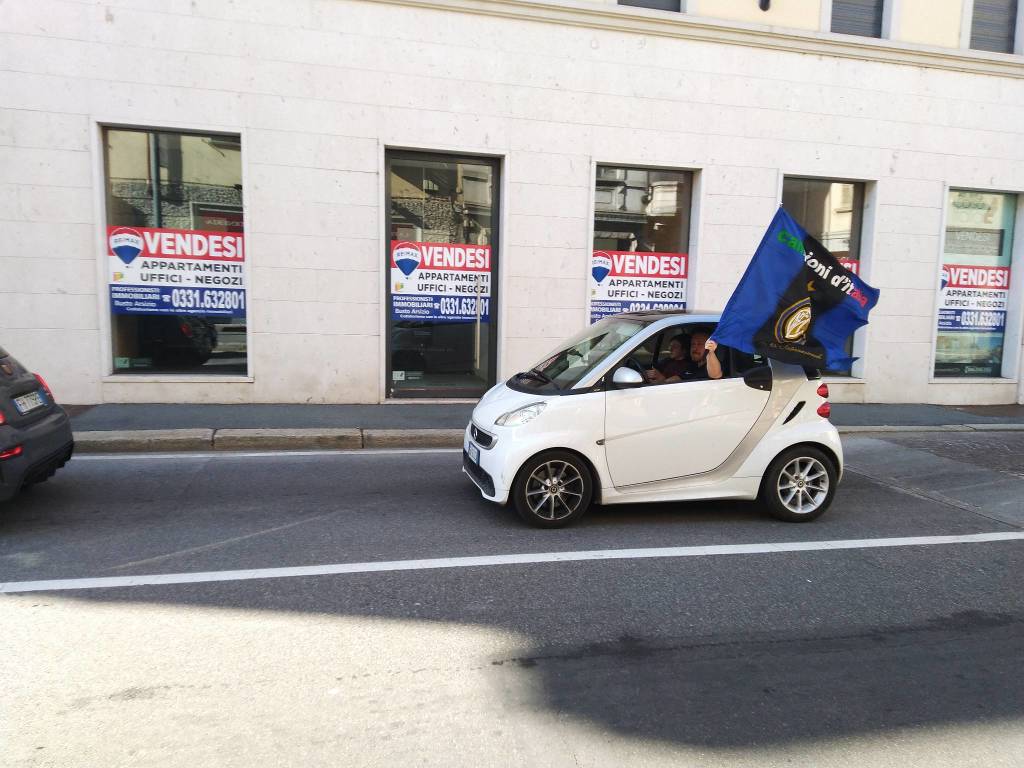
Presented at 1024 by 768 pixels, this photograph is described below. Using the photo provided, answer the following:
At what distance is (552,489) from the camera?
222 inches

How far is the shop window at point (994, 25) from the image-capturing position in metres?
12.9

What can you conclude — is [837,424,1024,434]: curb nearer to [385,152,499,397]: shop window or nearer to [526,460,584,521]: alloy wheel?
[385,152,499,397]: shop window

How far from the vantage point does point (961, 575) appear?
5.01m

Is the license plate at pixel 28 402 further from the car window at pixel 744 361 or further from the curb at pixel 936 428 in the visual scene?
the curb at pixel 936 428

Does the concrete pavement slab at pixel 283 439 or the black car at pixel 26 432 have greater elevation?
the black car at pixel 26 432

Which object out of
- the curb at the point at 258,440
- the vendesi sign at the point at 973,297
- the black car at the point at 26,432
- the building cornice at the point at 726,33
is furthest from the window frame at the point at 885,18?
the black car at the point at 26,432

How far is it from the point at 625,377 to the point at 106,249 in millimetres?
8331

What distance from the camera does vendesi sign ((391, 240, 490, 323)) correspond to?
37.0ft

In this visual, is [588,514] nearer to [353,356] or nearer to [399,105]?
[353,356]

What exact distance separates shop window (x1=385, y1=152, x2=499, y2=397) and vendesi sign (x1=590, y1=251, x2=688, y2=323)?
1.73 metres

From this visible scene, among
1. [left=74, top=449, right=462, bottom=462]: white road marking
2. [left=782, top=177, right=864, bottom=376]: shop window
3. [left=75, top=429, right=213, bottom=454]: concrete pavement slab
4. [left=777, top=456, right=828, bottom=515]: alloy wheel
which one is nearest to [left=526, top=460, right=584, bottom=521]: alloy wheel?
[left=777, top=456, right=828, bottom=515]: alloy wheel

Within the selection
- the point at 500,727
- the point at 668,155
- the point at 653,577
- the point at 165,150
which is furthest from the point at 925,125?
the point at 500,727

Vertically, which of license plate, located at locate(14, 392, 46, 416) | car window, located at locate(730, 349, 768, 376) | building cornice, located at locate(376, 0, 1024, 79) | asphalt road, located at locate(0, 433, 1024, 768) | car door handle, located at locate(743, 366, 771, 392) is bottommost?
asphalt road, located at locate(0, 433, 1024, 768)

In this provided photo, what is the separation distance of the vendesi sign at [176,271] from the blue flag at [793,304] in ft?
25.1
